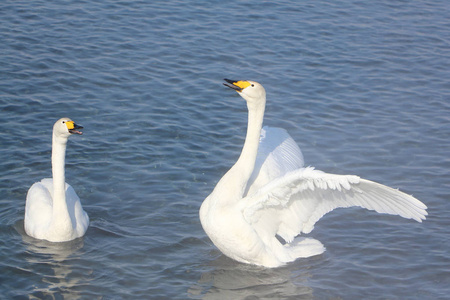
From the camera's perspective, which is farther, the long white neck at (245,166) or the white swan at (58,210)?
the white swan at (58,210)

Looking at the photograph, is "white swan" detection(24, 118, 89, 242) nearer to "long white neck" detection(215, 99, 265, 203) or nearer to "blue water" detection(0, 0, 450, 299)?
"blue water" detection(0, 0, 450, 299)

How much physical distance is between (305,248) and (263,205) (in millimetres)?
914

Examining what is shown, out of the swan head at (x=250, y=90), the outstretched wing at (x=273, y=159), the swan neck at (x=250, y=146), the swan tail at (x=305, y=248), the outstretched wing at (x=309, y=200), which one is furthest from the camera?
the outstretched wing at (x=273, y=159)

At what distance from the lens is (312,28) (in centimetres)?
1662

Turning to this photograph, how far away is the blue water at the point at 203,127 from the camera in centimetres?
837

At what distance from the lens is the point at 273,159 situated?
9.47 m

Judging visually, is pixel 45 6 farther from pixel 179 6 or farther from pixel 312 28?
pixel 312 28

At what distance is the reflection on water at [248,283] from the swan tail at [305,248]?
0.16 m

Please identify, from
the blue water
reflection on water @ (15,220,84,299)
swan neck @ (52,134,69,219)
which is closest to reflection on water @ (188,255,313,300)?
the blue water

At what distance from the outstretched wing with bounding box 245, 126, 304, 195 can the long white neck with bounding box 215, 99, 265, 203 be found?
0.49 meters

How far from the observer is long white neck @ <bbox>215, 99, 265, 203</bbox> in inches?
329

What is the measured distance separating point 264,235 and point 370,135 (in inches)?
167

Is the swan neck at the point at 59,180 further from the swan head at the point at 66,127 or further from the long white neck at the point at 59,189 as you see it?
the swan head at the point at 66,127

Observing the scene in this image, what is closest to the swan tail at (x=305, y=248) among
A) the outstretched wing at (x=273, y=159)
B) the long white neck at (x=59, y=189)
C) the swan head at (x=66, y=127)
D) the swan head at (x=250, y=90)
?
the outstretched wing at (x=273, y=159)
